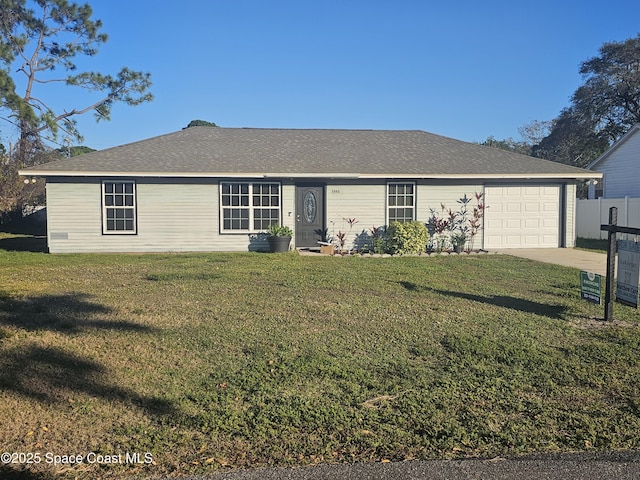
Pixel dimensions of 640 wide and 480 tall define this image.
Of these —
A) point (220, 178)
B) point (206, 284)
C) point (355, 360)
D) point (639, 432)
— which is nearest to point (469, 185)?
point (220, 178)

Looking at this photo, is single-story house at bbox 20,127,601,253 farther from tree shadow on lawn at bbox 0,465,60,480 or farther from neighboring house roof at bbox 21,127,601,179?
tree shadow on lawn at bbox 0,465,60,480

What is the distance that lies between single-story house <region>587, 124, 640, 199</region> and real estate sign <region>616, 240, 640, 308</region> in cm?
2122

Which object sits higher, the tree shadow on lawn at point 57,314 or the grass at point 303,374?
the tree shadow on lawn at point 57,314

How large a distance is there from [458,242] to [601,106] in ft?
94.5

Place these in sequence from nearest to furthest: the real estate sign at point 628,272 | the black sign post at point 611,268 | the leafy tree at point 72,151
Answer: the real estate sign at point 628,272, the black sign post at point 611,268, the leafy tree at point 72,151

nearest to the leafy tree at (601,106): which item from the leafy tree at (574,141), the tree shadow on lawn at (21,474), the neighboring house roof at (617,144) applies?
the leafy tree at (574,141)

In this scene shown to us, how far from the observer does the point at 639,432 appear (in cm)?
400

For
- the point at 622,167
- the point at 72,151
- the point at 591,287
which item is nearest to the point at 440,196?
the point at 591,287

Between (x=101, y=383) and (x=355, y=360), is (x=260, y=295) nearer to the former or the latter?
(x=355, y=360)

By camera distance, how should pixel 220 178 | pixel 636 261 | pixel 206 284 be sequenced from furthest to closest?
pixel 220 178, pixel 206 284, pixel 636 261

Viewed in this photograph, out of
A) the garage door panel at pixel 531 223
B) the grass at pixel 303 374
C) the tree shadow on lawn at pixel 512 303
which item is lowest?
the grass at pixel 303 374

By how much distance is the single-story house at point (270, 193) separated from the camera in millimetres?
15703

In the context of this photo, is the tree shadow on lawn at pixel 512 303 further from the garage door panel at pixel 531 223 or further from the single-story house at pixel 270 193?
the garage door panel at pixel 531 223

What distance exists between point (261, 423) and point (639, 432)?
278cm
